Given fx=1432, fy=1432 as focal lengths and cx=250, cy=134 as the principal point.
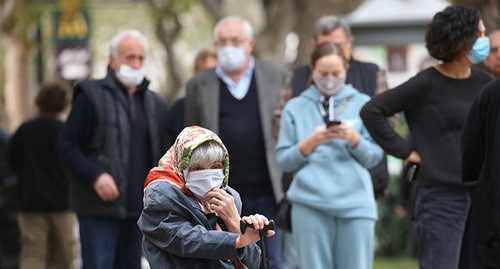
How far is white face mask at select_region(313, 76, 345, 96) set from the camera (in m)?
8.76

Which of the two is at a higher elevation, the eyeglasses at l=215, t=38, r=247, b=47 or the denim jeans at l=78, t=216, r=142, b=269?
the eyeglasses at l=215, t=38, r=247, b=47

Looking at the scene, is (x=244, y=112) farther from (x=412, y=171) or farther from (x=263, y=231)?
(x=263, y=231)

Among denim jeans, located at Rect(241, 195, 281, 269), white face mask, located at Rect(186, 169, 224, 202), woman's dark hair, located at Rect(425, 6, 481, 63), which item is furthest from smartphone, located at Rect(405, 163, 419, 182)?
white face mask, located at Rect(186, 169, 224, 202)

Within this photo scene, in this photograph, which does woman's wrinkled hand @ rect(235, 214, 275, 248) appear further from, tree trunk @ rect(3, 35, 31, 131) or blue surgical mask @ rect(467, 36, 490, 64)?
tree trunk @ rect(3, 35, 31, 131)

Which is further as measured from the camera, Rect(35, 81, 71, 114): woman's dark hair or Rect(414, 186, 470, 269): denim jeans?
Rect(35, 81, 71, 114): woman's dark hair

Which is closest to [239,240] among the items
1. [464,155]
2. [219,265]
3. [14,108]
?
[219,265]

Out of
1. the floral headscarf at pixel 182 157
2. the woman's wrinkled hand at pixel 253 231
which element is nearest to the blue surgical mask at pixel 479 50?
the floral headscarf at pixel 182 157

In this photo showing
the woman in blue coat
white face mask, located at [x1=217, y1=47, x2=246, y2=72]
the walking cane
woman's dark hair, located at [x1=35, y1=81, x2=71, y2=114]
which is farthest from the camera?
woman's dark hair, located at [x1=35, y1=81, x2=71, y2=114]

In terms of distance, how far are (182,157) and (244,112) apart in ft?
12.3

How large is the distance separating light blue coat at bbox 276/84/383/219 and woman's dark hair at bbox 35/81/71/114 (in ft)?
12.3

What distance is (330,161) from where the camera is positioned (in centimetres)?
868

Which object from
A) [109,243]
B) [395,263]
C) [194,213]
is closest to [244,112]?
[109,243]

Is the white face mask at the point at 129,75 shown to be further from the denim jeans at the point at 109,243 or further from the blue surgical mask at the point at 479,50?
the blue surgical mask at the point at 479,50

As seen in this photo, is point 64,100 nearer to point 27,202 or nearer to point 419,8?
point 27,202
